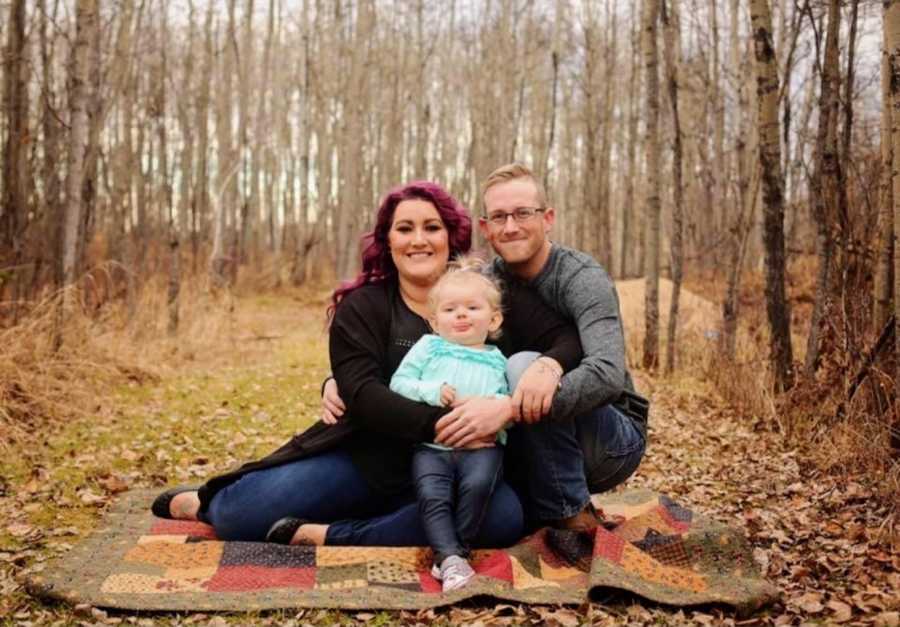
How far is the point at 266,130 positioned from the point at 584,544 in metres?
24.6

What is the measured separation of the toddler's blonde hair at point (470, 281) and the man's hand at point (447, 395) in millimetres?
331

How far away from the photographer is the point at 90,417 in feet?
18.5

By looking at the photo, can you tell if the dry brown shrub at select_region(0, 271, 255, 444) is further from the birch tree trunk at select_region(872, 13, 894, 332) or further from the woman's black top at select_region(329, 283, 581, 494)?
the birch tree trunk at select_region(872, 13, 894, 332)

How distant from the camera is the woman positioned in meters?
3.21

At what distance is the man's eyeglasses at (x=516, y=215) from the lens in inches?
127

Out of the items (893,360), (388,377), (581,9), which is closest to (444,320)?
(388,377)

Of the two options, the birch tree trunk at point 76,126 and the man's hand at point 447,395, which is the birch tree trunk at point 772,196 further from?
the birch tree trunk at point 76,126

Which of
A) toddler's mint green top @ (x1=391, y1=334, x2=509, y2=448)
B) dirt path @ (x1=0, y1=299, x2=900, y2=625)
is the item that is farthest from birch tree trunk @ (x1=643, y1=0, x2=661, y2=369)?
toddler's mint green top @ (x1=391, y1=334, x2=509, y2=448)

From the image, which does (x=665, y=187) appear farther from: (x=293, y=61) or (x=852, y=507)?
(x=852, y=507)

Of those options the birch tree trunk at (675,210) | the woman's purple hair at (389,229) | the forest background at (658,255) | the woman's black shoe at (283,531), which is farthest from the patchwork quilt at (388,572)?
the birch tree trunk at (675,210)

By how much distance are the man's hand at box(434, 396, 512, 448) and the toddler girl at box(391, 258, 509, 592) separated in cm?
8

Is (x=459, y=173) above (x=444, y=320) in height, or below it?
above

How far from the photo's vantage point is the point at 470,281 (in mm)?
3094

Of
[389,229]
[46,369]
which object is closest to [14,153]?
[46,369]
